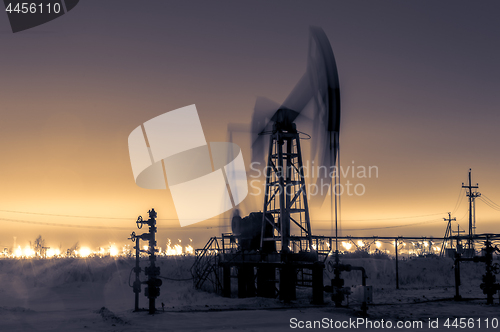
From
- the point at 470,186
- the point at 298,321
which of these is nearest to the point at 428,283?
the point at 298,321

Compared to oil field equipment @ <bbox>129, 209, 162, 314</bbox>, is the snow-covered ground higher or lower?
lower

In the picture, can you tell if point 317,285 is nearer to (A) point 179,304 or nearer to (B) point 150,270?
(A) point 179,304

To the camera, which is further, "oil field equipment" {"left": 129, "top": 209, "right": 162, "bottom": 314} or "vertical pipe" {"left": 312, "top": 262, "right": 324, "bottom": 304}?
"vertical pipe" {"left": 312, "top": 262, "right": 324, "bottom": 304}

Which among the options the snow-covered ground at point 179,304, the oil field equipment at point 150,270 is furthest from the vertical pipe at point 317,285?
the oil field equipment at point 150,270

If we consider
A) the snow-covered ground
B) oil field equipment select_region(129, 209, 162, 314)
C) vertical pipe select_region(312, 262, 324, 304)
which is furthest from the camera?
vertical pipe select_region(312, 262, 324, 304)

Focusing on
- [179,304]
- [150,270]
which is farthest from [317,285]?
[150,270]

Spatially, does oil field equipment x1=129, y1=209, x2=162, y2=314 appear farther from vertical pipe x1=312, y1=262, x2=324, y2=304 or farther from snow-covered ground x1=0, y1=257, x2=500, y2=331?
vertical pipe x1=312, y1=262, x2=324, y2=304

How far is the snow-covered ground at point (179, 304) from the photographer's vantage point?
52.9ft

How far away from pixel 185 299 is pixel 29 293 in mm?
11286

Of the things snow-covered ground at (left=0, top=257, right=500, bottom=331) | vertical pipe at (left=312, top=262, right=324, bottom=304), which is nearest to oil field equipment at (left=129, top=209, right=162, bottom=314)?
snow-covered ground at (left=0, top=257, right=500, bottom=331)

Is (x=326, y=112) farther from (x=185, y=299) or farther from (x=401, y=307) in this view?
(x=185, y=299)

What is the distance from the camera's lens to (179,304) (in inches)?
918

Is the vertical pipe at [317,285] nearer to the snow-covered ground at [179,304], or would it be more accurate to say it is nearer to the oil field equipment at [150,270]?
the snow-covered ground at [179,304]

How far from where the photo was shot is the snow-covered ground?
52.9 feet
